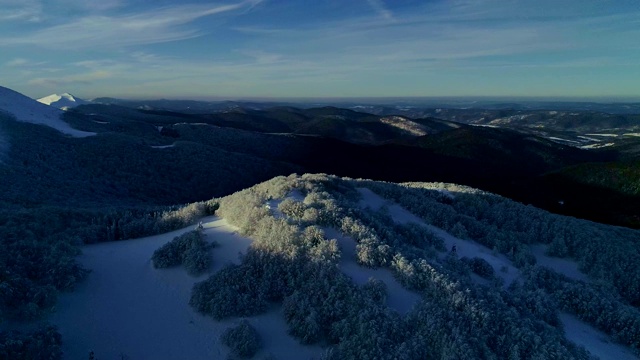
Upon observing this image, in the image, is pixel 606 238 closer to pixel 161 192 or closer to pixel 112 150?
pixel 161 192

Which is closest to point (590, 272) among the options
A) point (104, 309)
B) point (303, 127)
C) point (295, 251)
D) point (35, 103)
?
point (295, 251)

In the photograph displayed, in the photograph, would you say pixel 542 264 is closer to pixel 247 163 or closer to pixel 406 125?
pixel 247 163

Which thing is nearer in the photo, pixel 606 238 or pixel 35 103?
pixel 606 238

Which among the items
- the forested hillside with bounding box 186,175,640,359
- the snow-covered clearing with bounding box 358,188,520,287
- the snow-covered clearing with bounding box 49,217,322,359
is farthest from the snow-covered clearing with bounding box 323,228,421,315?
the snow-covered clearing with bounding box 358,188,520,287

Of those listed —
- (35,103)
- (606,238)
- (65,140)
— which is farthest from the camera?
(35,103)

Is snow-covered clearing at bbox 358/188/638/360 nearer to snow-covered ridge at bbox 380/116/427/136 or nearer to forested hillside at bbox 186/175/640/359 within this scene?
forested hillside at bbox 186/175/640/359

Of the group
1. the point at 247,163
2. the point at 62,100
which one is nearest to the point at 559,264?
the point at 247,163
